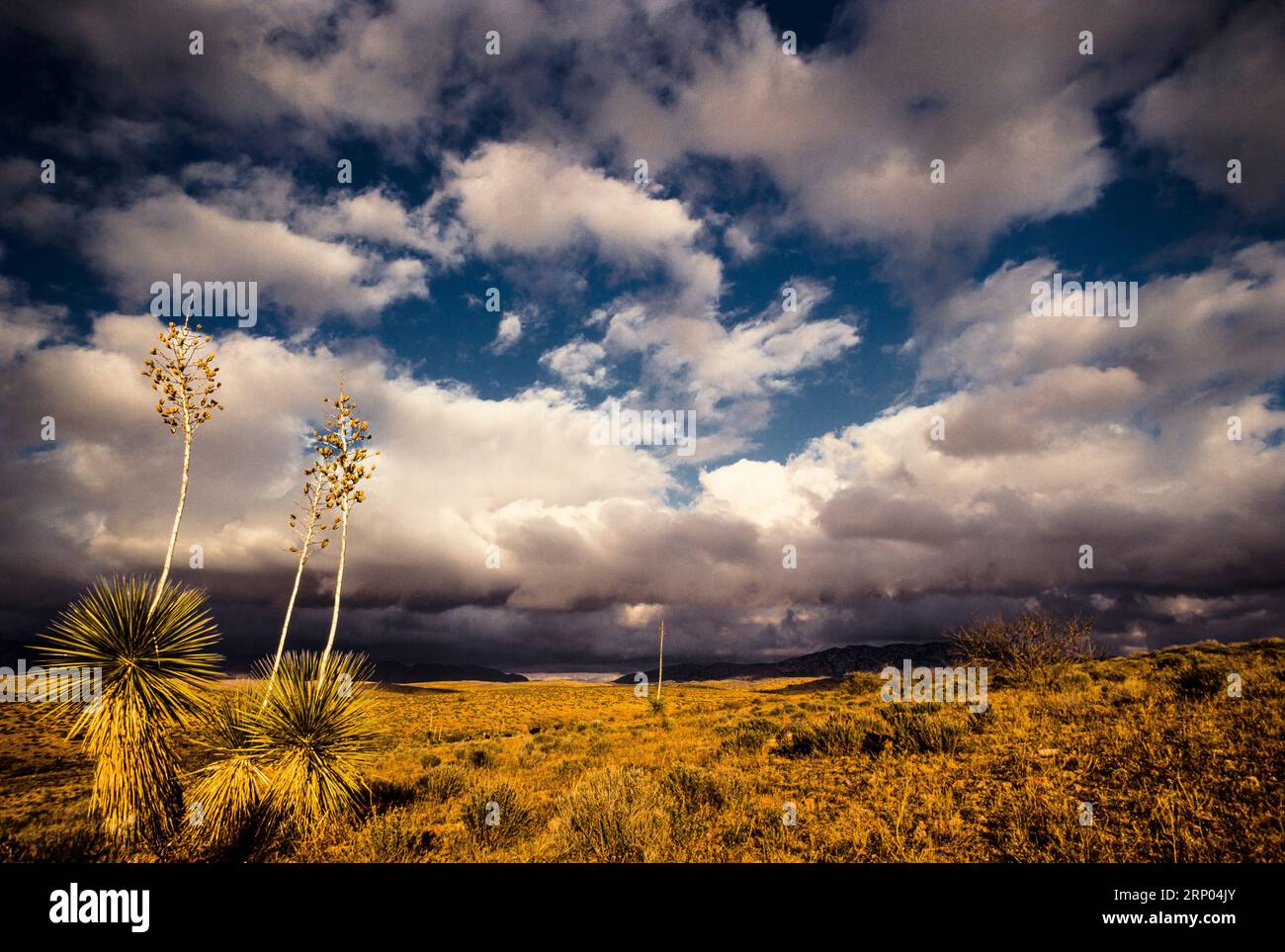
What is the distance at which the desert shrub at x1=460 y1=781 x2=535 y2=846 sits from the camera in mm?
8656

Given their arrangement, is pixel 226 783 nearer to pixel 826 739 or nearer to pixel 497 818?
pixel 497 818

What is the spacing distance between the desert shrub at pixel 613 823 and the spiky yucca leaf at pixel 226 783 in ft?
15.8

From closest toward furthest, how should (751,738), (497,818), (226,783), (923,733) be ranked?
(226,783)
(497,818)
(923,733)
(751,738)

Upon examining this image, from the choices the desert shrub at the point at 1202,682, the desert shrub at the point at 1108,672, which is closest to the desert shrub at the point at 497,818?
the desert shrub at the point at 1202,682

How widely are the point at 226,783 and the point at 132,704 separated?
5.94 ft

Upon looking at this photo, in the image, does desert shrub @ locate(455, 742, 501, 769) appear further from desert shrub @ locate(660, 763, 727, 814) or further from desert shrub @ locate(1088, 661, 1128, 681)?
desert shrub @ locate(1088, 661, 1128, 681)

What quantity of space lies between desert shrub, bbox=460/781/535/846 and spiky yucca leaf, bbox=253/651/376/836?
2.00 metres

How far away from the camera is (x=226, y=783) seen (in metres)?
8.08

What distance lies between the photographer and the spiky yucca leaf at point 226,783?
8.03m

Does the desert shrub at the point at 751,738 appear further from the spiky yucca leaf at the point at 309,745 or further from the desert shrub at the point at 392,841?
the spiky yucca leaf at the point at 309,745

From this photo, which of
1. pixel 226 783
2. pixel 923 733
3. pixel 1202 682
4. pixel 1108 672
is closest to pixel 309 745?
pixel 226 783

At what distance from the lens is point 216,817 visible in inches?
316
